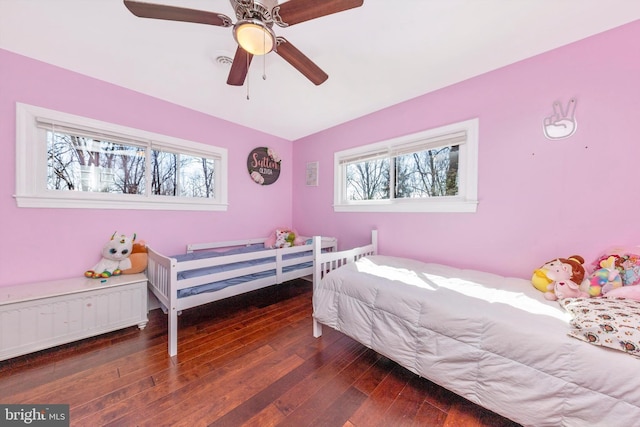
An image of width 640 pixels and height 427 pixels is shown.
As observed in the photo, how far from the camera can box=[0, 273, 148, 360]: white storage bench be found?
61.7 inches

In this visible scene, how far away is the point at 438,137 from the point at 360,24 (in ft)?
4.12

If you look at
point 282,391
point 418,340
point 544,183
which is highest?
point 544,183

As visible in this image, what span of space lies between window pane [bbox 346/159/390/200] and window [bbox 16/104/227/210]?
1708 mm

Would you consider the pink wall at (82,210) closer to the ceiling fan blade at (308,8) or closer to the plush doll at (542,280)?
the ceiling fan blade at (308,8)

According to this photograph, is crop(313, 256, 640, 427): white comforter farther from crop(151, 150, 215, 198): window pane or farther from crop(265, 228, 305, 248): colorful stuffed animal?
crop(151, 150, 215, 198): window pane

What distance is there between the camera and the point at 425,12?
136 cm

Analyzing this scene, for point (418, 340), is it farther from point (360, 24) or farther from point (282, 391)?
point (360, 24)

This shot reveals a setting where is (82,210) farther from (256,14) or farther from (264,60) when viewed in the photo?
(256,14)

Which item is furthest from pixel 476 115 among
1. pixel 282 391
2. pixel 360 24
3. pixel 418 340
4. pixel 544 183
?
pixel 282 391

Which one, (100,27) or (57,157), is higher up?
(100,27)

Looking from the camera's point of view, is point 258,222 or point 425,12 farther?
point 258,222

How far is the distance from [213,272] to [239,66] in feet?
5.56

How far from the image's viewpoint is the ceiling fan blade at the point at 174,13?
1.06 meters

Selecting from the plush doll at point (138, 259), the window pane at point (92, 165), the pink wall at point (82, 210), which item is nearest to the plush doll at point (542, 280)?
the pink wall at point (82, 210)
